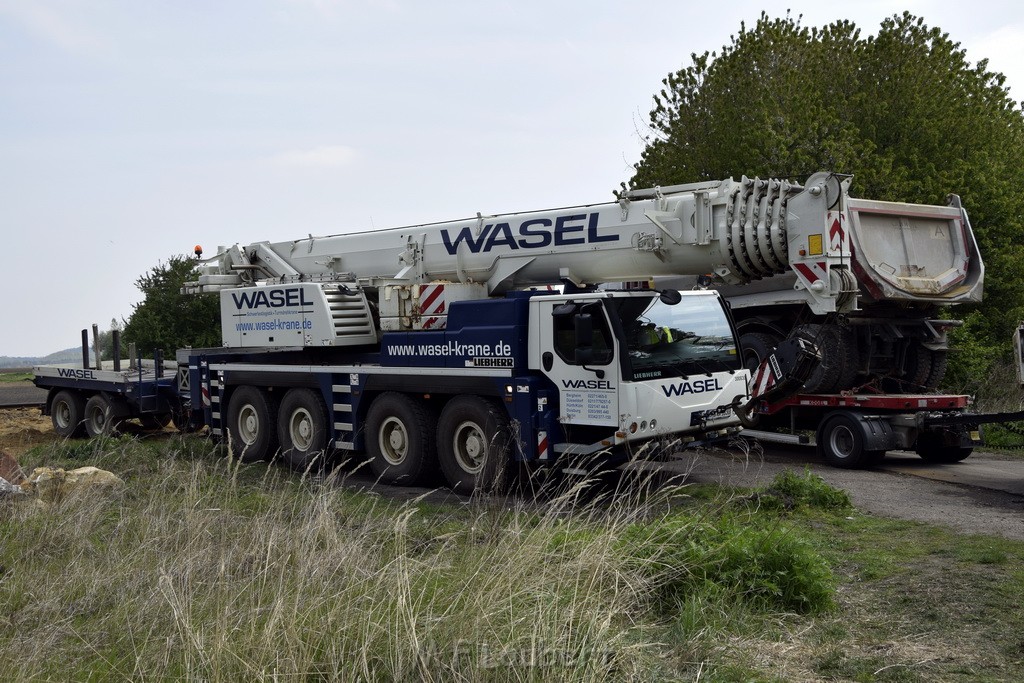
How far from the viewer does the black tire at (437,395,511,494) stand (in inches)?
435

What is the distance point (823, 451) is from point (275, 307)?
25.2ft

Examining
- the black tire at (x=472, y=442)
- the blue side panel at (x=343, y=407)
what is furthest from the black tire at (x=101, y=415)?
the black tire at (x=472, y=442)

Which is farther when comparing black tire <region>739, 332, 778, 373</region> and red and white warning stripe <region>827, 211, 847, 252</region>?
black tire <region>739, 332, 778, 373</region>

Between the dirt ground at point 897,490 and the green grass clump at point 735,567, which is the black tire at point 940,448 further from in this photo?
the green grass clump at point 735,567

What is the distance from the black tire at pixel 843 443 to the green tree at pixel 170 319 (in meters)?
19.8

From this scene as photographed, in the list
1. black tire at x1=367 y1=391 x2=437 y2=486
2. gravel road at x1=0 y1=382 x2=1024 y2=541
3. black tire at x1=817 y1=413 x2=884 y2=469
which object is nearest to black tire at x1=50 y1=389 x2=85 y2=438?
gravel road at x1=0 y1=382 x2=1024 y2=541

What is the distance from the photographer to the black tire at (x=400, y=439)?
12148 millimetres

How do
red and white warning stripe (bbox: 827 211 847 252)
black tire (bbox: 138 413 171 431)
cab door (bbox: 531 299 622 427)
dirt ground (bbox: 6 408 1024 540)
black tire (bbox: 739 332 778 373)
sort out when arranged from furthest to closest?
black tire (bbox: 138 413 171 431) → black tire (bbox: 739 332 778 373) → red and white warning stripe (bbox: 827 211 847 252) → cab door (bbox: 531 299 622 427) → dirt ground (bbox: 6 408 1024 540)

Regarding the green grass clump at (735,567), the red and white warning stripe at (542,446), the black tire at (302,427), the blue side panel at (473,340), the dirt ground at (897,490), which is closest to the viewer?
the green grass clump at (735,567)

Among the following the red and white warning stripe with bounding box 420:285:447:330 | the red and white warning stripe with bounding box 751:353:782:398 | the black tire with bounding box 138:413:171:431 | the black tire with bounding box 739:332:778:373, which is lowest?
the black tire with bounding box 138:413:171:431

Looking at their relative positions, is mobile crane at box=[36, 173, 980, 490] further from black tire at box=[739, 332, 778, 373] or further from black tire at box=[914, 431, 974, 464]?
black tire at box=[914, 431, 974, 464]

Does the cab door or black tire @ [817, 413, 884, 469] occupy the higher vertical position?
the cab door

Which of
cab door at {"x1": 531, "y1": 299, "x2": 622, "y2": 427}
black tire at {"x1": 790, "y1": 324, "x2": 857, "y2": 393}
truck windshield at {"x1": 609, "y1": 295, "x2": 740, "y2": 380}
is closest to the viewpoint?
cab door at {"x1": 531, "y1": 299, "x2": 622, "y2": 427}

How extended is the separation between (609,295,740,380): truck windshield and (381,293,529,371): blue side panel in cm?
118
